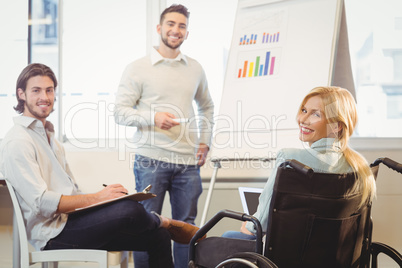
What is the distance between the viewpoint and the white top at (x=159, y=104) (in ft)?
8.08

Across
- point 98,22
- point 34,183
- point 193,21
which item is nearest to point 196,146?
point 34,183

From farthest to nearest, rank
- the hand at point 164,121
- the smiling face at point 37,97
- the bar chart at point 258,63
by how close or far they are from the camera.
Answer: the bar chart at point 258,63, the hand at point 164,121, the smiling face at point 37,97

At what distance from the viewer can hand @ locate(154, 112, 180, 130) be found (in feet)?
7.77

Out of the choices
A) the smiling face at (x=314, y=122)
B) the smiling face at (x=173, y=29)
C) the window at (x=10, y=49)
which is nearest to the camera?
the smiling face at (x=314, y=122)

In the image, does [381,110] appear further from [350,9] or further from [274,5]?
[274,5]

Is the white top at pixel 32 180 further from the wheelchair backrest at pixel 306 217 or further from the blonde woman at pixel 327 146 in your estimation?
the wheelchair backrest at pixel 306 217

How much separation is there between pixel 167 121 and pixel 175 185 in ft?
1.23

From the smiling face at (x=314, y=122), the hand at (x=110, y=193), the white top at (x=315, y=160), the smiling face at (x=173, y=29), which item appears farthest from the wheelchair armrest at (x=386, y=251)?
the smiling face at (x=173, y=29)

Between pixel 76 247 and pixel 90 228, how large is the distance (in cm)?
9


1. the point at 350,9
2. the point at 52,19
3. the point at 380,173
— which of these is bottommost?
the point at 380,173

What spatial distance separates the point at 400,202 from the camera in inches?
129

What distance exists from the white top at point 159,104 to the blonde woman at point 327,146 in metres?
0.90

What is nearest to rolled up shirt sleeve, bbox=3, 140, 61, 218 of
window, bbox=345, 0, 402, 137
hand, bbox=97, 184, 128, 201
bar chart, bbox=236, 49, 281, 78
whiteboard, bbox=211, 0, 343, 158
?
hand, bbox=97, 184, 128, 201

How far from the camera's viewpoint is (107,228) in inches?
64.6
